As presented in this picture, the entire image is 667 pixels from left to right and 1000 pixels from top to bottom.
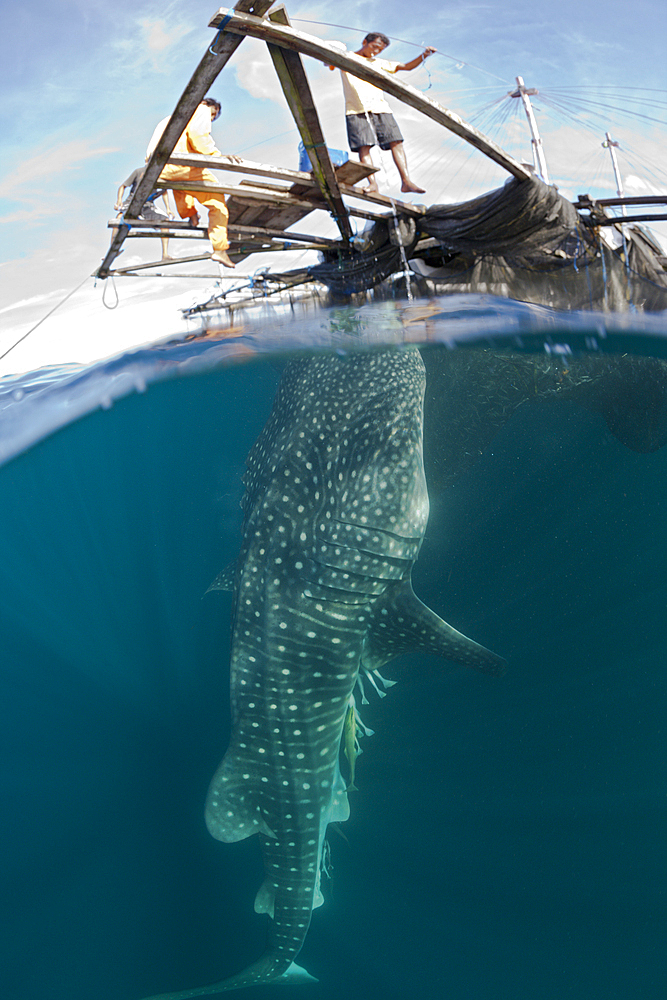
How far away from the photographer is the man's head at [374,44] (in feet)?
19.1

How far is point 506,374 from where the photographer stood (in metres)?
7.65

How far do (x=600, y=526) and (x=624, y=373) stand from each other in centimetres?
239

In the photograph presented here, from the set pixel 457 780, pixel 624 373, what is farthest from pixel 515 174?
pixel 457 780

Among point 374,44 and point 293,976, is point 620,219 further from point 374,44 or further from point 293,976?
point 293,976

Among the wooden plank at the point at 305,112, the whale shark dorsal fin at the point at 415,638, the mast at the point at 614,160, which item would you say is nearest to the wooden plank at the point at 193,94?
the wooden plank at the point at 305,112

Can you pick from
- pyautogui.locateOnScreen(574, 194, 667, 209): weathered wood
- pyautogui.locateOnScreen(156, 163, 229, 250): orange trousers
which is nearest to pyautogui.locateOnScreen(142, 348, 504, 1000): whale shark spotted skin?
pyautogui.locateOnScreen(156, 163, 229, 250): orange trousers

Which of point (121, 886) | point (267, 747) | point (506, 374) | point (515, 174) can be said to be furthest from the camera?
point (506, 374)

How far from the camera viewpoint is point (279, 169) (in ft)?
19.4

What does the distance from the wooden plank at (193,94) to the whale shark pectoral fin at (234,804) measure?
529 centimetres

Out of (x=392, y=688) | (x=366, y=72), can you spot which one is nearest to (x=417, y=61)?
(x=366, y=72)

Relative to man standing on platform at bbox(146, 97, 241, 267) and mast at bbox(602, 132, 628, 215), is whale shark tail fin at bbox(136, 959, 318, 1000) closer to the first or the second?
man standing on platform at bbox(146, 97, 241, 267)

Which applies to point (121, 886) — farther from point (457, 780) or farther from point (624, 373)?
point (624, 373)

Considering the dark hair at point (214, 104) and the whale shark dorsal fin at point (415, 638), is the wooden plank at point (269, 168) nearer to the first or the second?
the dark hair at point (214, 104)

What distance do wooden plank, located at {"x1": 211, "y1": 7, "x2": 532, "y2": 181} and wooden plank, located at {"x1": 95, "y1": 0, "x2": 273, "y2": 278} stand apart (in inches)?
3.4
